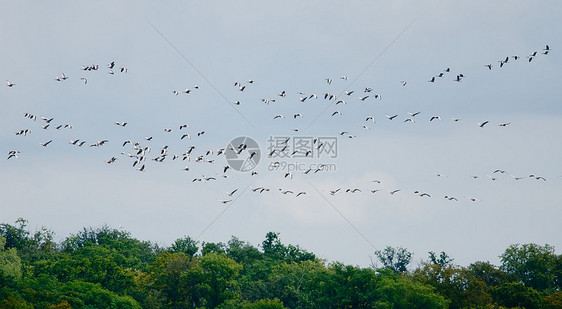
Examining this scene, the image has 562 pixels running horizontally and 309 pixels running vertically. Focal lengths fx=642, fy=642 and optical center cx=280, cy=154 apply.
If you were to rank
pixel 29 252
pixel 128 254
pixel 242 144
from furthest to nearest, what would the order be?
pixel 29 252
pixel 128 254
pixel 242 144

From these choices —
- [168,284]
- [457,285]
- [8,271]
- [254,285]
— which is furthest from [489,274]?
[8,271]

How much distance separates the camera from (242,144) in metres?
69.6

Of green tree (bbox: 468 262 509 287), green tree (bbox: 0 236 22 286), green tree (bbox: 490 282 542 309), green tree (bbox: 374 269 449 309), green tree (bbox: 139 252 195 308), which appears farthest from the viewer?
green tree (bbox: 468 262 509 287)

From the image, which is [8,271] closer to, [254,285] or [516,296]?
[254,285]

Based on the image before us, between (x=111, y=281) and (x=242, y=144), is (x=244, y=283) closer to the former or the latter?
(x=111, y=281)

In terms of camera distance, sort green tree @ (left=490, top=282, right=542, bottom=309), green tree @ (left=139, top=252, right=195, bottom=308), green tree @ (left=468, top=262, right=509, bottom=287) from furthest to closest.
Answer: green tree @ (left=468, top=262, right=509, bottom=287) < green tree @ (left=139, top=252, right=195, bottom=308) < green tree @ (left=490, top=282, right=542, bottom=309)

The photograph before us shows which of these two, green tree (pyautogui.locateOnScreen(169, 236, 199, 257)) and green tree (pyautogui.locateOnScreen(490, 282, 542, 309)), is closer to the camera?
green tree (pyautogui.locateOnScreen(490, 282, 542, 309))

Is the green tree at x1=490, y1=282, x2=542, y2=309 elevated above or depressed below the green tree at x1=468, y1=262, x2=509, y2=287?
below

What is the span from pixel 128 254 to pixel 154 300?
35.9 m

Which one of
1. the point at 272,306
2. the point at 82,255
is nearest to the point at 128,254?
the point at 82,255

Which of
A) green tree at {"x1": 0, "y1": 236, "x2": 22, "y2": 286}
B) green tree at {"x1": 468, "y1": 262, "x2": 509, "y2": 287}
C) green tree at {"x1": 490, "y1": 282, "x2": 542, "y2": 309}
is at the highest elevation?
green tree at {"x1": 468, "y1": 262, "x2": 509, "y2": 287}

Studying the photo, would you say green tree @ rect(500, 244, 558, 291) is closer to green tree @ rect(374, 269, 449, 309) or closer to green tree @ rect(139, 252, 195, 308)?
green tree @ rect(374, 269, 449, 309)

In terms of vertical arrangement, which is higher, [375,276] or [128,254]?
[128,254]

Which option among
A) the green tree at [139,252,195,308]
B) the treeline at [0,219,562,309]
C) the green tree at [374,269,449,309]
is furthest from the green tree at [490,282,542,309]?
the green tree at [139,252,195,308]
